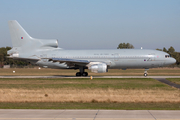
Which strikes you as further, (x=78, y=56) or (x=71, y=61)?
(x=78, y=56)

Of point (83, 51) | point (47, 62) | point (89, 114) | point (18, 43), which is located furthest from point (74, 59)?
point (89, 114)

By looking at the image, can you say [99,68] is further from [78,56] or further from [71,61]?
[78,56]

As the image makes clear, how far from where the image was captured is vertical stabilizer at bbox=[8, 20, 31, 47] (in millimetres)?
39781

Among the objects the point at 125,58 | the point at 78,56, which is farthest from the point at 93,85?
the point at 78,56

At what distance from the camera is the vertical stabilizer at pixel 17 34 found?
39781mm

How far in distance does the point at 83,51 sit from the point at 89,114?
28242 mm

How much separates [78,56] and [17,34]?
34.8 feet

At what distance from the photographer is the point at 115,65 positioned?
38.3m

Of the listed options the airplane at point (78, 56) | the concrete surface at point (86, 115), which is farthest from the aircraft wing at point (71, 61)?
the concrete surface at point (86, 115)

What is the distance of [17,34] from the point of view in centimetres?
4003

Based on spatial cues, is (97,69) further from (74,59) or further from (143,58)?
(143,58)

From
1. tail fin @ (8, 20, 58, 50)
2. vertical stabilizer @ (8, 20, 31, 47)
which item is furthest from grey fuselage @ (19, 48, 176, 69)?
vertical stabilizer @ (8, 20, 31, 47)

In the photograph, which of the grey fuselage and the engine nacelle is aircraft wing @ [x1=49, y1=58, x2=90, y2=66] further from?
the engine nacelle

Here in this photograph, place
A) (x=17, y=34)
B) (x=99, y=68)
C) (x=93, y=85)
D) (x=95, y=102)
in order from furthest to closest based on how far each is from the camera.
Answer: (x=17, y=34), (x=99, y=68), (x=93, y=85), (x=95, y=102)
